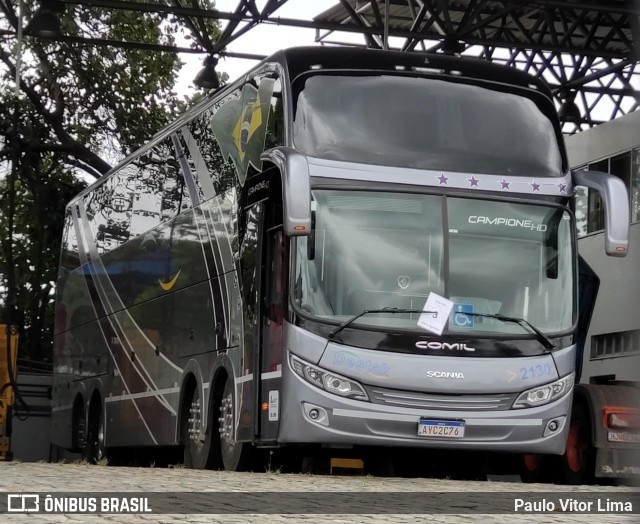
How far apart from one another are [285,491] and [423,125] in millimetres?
4758

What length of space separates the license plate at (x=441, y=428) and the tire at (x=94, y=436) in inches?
353

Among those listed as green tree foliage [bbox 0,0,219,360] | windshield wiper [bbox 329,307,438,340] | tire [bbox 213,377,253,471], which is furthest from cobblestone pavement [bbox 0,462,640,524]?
green tree foliage [bbox 0,0,219,360]

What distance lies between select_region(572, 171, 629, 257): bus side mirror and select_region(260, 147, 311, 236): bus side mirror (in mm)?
2782

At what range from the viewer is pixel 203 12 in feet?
77.0

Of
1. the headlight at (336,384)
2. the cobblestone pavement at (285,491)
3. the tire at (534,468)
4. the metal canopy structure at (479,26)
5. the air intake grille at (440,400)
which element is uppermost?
the metal canopy structure at (479,26)

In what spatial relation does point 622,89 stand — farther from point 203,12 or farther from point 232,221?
point 232,221

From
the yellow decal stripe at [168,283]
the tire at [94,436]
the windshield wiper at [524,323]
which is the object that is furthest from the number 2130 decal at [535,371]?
the tire at [94,436]

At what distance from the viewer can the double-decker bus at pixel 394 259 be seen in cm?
1320

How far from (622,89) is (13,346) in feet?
51.5

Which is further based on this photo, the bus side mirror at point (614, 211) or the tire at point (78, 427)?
the tire at point (78, 427)

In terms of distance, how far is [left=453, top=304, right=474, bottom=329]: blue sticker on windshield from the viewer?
13484mm

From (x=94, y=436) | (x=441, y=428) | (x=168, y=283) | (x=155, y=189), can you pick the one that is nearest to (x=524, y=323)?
(x=441, y=428)

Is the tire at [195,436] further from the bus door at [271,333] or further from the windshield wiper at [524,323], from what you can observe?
the windshield wiper at [524,323]

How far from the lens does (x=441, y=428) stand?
1326 centimetres
